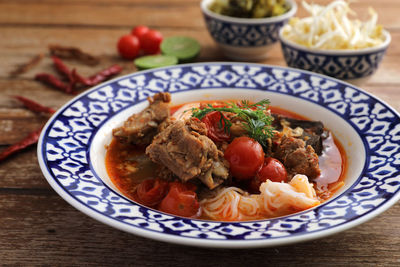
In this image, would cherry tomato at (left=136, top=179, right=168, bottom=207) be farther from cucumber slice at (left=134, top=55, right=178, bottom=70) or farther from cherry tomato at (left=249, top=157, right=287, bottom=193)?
cucumber slice at (left=134, top=55, right=178, bottom=70)

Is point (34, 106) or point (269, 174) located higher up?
point (269, 174)

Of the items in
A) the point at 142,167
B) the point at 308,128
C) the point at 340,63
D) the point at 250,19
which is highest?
the point at 250,19

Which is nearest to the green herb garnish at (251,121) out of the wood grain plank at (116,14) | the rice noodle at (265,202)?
the rice noodle at (265,202)

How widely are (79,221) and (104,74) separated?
338 cm

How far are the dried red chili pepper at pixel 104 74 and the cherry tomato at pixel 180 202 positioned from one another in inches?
134

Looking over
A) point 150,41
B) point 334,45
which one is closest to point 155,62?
point 150,41

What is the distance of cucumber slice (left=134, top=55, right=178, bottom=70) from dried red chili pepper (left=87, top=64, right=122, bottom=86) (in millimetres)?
443

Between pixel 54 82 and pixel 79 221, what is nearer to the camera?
pixel 79 221

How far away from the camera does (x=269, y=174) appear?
13.3 feet

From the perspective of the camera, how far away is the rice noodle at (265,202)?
367cm

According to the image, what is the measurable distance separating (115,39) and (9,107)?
275cm

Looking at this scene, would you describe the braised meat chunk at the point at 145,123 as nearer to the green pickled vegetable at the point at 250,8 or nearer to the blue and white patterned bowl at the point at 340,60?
the blue and white patterned bowl at the point at 340,60

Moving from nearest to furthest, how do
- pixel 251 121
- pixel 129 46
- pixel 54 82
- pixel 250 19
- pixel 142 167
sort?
pixel 251 121 < pixel 142 167 < pixel 54 82 < pixel 250 19 < pixel 129 46

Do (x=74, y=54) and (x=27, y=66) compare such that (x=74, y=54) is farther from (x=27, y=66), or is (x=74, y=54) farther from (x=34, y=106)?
(x=34, y=106)
